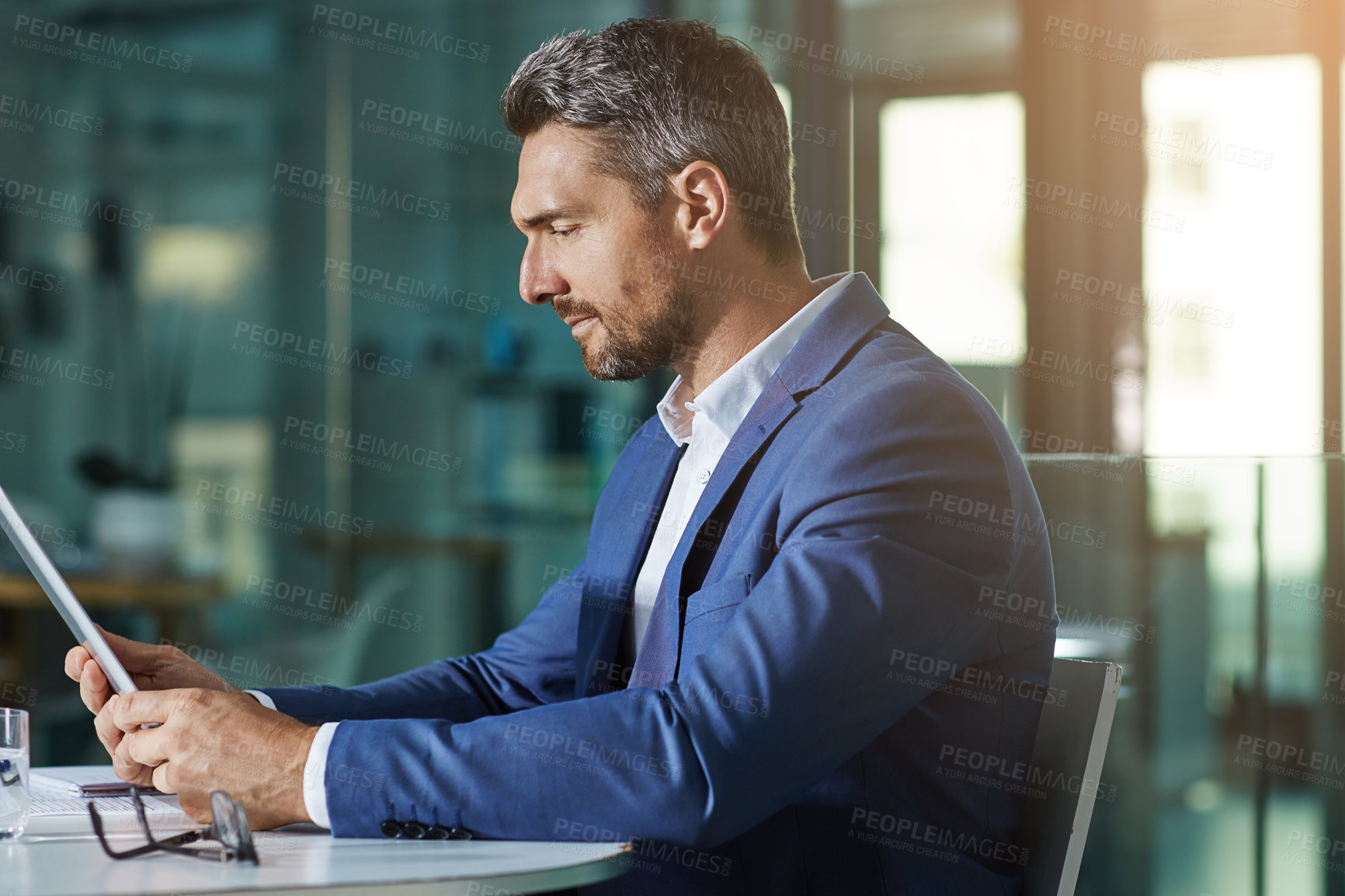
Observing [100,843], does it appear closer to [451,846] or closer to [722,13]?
[451,846]

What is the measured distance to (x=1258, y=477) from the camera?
2.26 metres

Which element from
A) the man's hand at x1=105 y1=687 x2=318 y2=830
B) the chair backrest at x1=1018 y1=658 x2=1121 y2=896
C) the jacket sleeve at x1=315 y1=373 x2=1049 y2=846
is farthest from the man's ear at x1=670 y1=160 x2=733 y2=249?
the man's hand at x1=105 y1=687 x2=318 y2=830

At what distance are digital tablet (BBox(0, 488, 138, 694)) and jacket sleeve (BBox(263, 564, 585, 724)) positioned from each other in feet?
1.36

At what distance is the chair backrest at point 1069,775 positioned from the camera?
1.12 meters

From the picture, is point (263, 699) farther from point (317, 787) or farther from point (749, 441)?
point (749, 441)

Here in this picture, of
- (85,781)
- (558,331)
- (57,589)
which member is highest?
(558,331)

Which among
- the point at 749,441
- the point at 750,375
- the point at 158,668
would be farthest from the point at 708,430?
the point at 158,668

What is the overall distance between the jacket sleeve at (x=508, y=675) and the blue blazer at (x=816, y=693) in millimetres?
81

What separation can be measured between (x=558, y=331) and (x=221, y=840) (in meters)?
3.02

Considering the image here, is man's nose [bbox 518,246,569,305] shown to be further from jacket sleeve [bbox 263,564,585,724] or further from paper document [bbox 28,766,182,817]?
paper document [bbox 28,766,182,817]

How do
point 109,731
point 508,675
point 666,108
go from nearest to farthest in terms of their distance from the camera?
1. point 109,731
2. point 666,108
3. point 508,675

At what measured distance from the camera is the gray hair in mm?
1455

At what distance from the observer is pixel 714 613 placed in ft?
3.97

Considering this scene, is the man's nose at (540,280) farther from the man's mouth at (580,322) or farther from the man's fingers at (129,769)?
the man's fingers at (129,769)
